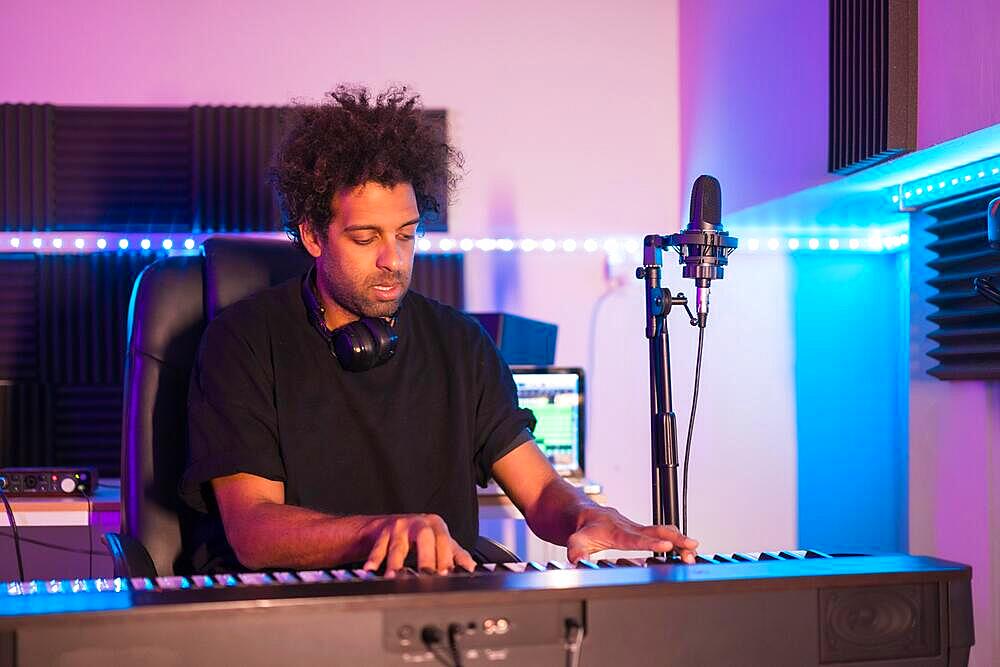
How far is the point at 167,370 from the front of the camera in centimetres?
226

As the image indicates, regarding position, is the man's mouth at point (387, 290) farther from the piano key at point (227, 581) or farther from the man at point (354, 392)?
the piano key at point (227, 581)

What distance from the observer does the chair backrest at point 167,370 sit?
7.19ft

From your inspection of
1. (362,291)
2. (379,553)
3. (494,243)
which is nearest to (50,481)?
(362,291)

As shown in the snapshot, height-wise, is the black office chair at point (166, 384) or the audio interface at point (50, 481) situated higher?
the black office chair at point (166, 384)

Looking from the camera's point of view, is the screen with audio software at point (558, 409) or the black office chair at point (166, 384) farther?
→ the screen with audio software at point (558, 409)

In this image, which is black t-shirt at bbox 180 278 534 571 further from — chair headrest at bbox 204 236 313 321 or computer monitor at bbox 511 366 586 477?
computer monitor at bbox 511 366 586 477

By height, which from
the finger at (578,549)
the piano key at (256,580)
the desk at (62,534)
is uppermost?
the piano key at (256,580)

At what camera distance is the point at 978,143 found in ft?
9.15

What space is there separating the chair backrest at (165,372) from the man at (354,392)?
10 centimetres

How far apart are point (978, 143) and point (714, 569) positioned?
190 cm

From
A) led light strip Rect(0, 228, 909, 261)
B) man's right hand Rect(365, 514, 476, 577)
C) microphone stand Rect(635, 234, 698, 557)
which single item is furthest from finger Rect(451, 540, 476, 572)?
led light strip Rect(0, 228, 909, 261)

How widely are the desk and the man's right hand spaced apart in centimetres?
178

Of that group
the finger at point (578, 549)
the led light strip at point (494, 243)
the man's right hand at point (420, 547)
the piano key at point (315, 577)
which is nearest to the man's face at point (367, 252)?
the finger at point (578, 549)

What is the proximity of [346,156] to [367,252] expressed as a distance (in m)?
0.24
